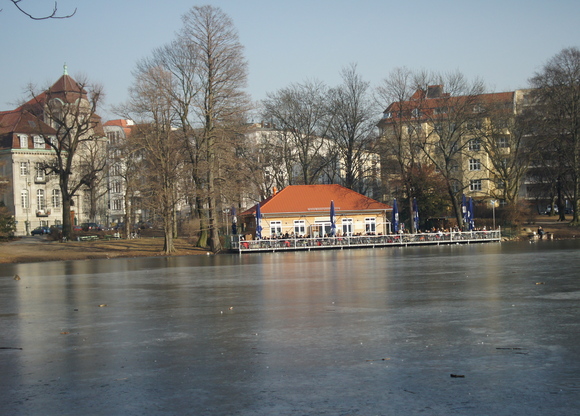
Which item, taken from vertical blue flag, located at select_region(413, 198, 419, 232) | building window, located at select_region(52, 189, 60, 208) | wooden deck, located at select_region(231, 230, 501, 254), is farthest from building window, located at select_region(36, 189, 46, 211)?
vertical blue flag, located at select_region(413, 198, 419, 232)

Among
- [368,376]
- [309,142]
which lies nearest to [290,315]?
[368,376]

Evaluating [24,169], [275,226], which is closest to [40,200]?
[24,169]

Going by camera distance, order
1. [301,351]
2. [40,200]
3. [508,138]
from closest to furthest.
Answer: [301,351], [508,138], [40,200]

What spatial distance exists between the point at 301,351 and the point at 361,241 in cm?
4575

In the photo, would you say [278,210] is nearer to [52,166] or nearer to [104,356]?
[52,166]

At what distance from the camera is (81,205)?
9338cm

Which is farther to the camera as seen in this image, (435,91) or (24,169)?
(24,169)

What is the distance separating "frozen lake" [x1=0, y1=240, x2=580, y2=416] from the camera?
8.05 meters

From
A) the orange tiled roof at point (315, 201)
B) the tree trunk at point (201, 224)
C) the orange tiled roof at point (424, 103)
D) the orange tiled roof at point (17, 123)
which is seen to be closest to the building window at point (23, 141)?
the orange tiled roof at point (17, 123)

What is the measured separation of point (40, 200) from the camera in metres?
87.8

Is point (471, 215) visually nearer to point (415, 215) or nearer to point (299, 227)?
point (415, 215)

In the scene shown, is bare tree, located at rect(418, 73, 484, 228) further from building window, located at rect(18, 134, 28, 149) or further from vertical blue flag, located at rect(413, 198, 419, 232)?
building window, located at rect(18, 134, 28, 149)

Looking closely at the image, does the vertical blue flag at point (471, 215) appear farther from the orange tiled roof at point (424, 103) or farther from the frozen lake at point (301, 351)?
the frozen lake at point (301, 351)

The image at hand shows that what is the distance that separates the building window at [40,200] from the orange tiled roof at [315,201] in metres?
36.4
